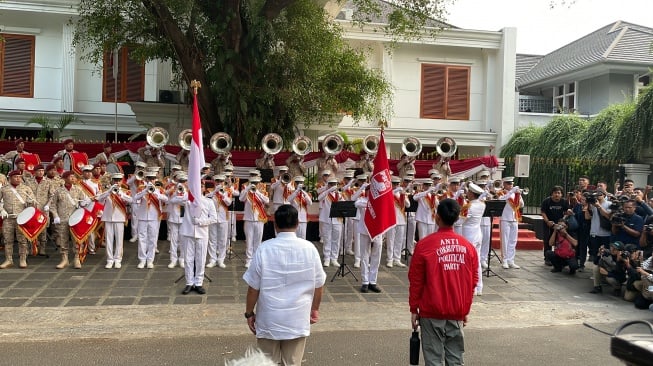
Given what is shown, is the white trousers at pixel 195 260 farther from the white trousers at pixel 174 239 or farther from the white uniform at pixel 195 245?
the white trousers at pixel 174 239

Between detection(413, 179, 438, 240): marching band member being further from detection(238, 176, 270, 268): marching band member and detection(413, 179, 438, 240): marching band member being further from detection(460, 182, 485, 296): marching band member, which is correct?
detection(238, 176, 270, 268): marching band member

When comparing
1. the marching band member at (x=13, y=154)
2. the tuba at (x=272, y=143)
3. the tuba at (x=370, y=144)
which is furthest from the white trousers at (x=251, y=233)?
the marching band member at (x=13, y=154)

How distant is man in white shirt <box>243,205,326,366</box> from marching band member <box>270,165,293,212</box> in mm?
7372

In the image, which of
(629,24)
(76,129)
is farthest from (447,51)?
(76,129)

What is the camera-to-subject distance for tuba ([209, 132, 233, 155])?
1390 cm

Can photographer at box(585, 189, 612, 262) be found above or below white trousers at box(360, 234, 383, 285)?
above

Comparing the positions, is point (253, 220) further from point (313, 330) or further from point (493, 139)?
point (493, 139)

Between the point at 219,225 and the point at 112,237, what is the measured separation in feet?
7.06

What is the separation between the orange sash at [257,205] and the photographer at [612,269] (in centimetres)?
659

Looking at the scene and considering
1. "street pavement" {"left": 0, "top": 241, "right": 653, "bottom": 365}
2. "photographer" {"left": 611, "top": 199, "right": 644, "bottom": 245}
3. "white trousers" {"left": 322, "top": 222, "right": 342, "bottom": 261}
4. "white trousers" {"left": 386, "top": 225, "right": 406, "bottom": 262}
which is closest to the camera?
"street pavement" {"left": 0, "top": 241, "right": 653, "bottom": 365}

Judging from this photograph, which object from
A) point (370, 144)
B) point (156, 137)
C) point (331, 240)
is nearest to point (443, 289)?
point (331, 240)

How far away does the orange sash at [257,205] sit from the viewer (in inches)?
451

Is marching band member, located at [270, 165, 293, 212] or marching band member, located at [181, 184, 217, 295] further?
marching band member, located at [270, 165, 293, 212]

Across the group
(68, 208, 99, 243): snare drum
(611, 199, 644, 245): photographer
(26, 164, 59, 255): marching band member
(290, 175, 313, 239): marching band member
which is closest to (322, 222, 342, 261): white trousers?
(290, 175, 313, 239): marching band member
